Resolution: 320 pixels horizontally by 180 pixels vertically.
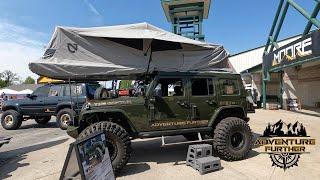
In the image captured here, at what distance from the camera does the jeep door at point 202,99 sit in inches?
267

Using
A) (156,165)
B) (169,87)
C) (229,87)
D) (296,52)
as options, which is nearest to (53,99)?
(169,87)

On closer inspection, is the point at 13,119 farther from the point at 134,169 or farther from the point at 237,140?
the point at 237,140

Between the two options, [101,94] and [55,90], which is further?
[55,90]

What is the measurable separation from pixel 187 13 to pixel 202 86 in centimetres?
2079

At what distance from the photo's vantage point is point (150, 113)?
6.45 metres

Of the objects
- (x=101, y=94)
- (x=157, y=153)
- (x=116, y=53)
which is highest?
(x=116, y=53)

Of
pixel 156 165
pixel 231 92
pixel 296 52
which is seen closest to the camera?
pixel 156 165

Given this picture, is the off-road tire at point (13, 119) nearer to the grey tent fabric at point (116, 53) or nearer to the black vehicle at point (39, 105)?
the black vehicle at point (39, 105)

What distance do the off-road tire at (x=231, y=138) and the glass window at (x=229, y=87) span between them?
66cm

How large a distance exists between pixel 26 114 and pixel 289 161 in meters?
11.9

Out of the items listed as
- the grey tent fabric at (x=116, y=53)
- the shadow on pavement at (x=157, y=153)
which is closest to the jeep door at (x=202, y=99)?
the grey tent fabric at (x=116, y=53)

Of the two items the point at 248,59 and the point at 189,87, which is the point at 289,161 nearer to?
the point at 189,87

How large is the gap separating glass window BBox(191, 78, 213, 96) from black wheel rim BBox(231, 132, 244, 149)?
118 cm

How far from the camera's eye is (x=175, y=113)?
6.62 m
